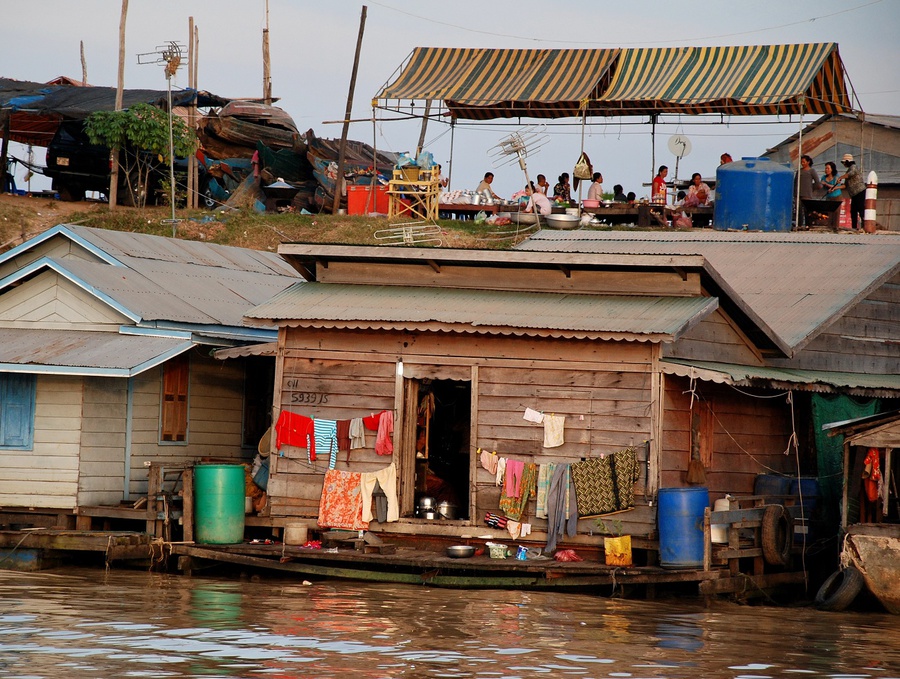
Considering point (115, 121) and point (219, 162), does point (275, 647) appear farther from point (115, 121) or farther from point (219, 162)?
point (219, 162)

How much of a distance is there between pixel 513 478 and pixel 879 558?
4.43 metres

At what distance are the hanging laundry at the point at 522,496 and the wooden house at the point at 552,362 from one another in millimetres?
237

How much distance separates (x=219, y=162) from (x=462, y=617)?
26.0 meters

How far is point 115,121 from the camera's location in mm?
32812

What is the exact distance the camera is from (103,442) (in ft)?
58.7

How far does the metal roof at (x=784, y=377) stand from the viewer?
15.2m

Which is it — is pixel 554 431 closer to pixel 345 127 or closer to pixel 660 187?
pixel 660 187

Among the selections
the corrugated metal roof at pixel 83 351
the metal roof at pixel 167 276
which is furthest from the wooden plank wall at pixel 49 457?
the metal roof at pixel 167 276

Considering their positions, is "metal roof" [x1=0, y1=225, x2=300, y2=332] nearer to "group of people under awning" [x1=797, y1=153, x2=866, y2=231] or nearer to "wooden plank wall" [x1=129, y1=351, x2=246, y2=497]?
"wooden plank wall" [x1=129, y1=351, x2=246, y2=497]

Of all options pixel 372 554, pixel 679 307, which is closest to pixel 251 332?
pixel 372 554

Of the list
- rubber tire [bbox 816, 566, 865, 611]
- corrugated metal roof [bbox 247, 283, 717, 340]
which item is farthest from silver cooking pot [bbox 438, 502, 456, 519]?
rubber tire [bbox 816, 566, 865, 611]

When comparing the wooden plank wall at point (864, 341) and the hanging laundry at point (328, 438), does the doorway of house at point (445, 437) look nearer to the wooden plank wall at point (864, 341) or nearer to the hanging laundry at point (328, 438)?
the hanging laundry at point (328, 438)

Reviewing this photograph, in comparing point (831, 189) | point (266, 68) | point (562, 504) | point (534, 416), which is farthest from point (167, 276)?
point (266, 68)

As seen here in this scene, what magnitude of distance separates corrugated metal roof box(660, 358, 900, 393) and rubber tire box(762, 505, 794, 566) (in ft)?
5.40
